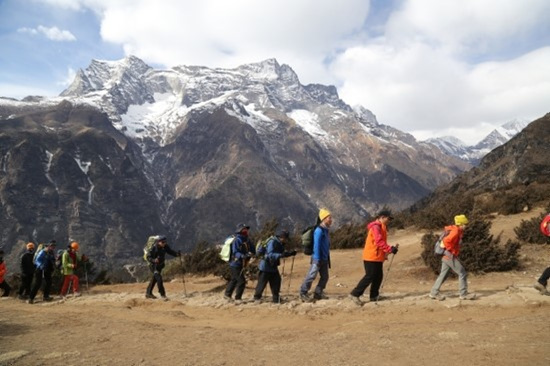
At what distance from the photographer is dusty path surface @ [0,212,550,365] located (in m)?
6.35

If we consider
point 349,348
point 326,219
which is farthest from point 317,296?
point 349,348

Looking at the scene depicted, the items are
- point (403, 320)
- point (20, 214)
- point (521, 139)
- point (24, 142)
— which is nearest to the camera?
point (403, 320)

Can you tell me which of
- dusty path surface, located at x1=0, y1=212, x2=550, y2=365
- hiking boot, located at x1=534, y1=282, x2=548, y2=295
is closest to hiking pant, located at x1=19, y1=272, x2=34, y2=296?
dusty path surface, located at x1=0, y1=212, x2=550, y2=365

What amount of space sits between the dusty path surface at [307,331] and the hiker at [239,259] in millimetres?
481

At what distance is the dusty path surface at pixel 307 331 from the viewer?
6.35m

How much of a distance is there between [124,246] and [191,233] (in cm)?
3895

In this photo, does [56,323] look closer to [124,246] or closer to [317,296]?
[317,296]

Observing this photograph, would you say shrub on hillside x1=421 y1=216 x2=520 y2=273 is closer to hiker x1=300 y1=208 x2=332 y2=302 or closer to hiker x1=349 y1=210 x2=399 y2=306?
hiker x1=349 y1=210 x2=399 y2=306

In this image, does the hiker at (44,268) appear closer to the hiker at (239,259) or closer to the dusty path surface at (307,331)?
the dusty path surface at (307,331)

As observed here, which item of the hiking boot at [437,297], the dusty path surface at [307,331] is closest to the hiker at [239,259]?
the dusty path surface at [307,331]

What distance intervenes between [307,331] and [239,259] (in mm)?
3635

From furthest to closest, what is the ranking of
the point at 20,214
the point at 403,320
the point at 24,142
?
the point at 24,142 → the point at 20,214 → the point at 403,320

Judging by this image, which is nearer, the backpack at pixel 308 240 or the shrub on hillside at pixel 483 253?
the backpack at pixel 308 240

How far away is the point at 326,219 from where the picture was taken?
1034cm
